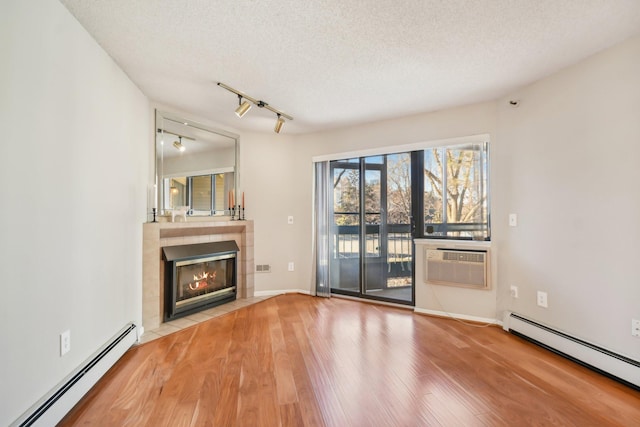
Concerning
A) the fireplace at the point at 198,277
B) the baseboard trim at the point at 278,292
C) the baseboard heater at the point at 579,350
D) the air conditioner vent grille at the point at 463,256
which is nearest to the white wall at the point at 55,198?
the fireplace at the point at 198,277

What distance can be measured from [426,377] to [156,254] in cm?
271

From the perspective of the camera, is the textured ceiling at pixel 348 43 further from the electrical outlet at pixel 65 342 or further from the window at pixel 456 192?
the electrical outlet at pixel 65 342

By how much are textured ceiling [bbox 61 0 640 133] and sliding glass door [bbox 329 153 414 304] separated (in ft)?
3.58

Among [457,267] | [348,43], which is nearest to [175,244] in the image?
[348,43]

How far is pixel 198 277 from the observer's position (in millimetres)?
3572

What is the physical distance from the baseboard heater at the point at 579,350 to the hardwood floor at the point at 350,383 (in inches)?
2.4

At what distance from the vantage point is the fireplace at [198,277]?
3160 millimetres

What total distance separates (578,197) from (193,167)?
3.84 m

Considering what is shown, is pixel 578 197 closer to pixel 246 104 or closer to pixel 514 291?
pixel 514 291

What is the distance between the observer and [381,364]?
224cm

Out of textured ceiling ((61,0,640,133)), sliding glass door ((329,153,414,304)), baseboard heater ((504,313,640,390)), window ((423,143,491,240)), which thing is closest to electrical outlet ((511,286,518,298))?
baseboard heater ((504,313,640,390))

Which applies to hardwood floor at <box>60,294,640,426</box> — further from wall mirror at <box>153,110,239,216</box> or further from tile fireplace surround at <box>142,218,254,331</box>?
wall mirror at <box>153,110,239,216</box>

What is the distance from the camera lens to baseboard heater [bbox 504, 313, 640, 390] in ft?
6.43

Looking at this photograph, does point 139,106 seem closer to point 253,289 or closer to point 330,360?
point 253,289
